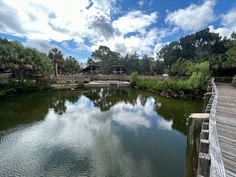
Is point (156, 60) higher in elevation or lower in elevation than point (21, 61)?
higher

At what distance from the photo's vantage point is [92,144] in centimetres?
1002

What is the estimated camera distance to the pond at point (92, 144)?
7.60 m

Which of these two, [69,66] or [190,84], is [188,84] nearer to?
[190,84]

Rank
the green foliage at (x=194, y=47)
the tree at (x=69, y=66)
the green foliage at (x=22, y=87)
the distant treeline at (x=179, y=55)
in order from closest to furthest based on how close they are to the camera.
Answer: the green foliage at (x=22, y=87) → the distant treeline at (x=179, y=55) → the green foliage at (x=194, y=47) → the tree at (x=69, y=66)

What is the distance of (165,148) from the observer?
31.7 ft

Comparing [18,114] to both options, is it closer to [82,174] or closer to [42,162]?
[42,162]

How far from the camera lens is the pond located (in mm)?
7598

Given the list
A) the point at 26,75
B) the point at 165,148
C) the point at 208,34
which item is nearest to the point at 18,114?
the point at 165,148

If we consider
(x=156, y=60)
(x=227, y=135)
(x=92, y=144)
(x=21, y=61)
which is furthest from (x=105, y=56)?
(x=227, y=135)

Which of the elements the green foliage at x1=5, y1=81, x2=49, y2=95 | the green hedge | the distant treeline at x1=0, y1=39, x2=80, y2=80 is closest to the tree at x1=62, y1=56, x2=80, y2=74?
the distant treeline at x1=0, y1=39, x2=80, y2=80

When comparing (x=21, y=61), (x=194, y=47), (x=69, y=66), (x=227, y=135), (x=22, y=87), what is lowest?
(x=22, y=87)

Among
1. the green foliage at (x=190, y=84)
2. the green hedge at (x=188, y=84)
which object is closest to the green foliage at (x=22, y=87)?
the green hedge at (x=188, y=84)

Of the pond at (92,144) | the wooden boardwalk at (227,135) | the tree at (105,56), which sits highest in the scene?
the tree at (105,56)

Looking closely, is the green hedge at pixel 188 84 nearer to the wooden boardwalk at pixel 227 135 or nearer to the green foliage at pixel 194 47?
the wooden boardwalk at pixel 227 135
